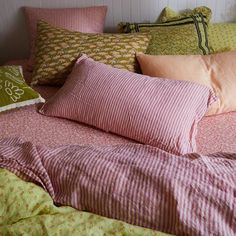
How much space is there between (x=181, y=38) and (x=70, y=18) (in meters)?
0.68

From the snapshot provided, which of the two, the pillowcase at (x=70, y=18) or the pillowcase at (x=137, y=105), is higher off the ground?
the pillowcase at (x=70, y=18)

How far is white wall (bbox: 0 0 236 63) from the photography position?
222 centimetres

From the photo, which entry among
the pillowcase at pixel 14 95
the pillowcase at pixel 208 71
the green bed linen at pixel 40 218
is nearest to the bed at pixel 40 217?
the green bed linen at pixel 40 218

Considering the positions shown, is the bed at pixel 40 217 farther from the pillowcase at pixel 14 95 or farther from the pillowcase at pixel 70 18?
the pillowcase at pixel 70 18

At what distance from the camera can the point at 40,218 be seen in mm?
858

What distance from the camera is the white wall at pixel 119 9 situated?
222 cm

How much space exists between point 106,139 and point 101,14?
3.41 feet

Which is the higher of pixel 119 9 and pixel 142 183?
pixel 119 9

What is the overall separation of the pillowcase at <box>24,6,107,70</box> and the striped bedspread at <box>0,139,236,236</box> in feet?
3.71

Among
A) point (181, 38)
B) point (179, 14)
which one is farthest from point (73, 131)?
point (179, 14)

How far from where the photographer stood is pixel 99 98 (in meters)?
1.47

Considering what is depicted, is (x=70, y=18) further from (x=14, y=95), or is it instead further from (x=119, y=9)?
(x=14, y=95)

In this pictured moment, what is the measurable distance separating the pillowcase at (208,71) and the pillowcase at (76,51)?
0.41 ft

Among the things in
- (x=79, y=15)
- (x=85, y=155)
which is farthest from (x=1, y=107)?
(x=79, y=15)
